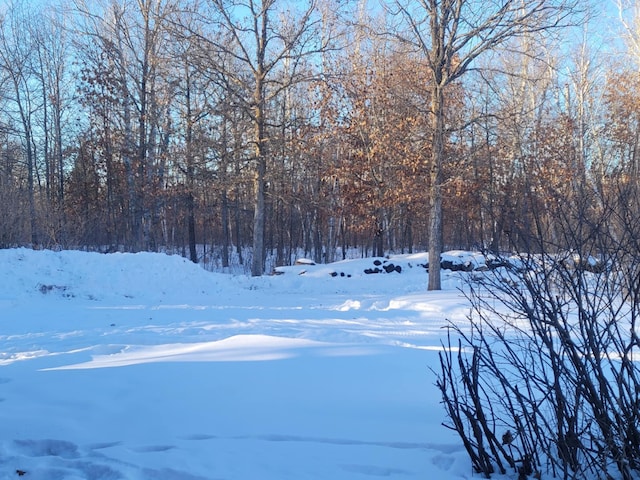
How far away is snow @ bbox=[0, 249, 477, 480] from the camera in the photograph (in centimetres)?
356

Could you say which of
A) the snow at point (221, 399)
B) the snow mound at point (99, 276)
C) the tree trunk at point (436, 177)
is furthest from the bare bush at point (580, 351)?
the snow mound at point (99, 276)

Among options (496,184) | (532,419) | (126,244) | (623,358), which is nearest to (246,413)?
(532,419)

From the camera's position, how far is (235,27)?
20.5 metres

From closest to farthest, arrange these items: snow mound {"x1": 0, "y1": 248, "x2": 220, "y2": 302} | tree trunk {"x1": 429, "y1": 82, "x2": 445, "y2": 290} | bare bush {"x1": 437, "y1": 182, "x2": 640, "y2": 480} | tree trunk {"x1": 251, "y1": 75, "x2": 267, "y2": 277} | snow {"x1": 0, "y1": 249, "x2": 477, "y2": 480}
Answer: bare bush {"x1": 437, "y1": 182, "x2": 640, "y2": 480} < snow {"x1": 0, "y1": 249, "x2": 477, "y2": 480} < snow mound {"x1": 0, "y1": 248, "x2": 220, "y2": 302} < tree trunk {"x1": 429, "y1": 82, "x2": 445, "y2": 290} < tree trunk {"x1": 251, "y1": 75, "x2": 267, "y2": 277}

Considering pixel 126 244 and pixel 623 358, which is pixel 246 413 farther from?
pixel 126 244

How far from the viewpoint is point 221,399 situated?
4797 mm

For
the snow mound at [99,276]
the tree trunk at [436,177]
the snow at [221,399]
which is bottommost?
the snow at [221,399]

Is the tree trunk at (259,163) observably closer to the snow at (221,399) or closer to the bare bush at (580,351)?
the snow at (221,399)

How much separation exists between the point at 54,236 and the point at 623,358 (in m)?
21.8

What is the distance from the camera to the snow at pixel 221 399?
3559mm

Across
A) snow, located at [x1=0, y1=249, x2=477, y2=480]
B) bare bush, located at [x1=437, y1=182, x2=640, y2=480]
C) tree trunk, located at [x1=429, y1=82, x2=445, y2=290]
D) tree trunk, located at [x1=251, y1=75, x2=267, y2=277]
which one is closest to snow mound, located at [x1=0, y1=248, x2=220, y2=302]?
snow, located at [x1=0, y1=249, x2=477, y2=480]

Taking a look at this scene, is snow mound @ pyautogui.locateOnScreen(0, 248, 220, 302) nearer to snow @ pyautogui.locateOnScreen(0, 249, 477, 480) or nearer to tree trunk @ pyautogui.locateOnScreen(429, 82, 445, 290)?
snow @ pyautogui.locateOnScreen(0, 249, 477, 480)

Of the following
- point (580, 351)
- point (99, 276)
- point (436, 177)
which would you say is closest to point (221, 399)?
point (580, 351)

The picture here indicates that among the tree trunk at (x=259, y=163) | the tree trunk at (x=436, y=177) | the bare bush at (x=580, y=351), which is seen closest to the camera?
the bare bush at (x=580, y=351)
